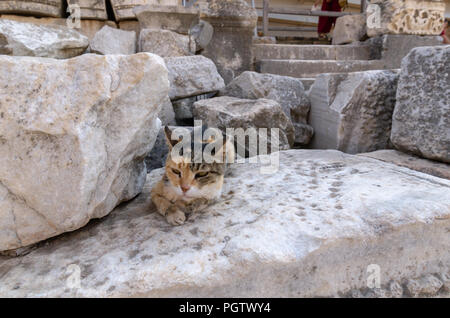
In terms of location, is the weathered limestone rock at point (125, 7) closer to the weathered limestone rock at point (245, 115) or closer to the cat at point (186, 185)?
the weathered limestone rock at point (245, 115)

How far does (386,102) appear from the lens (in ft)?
9.95

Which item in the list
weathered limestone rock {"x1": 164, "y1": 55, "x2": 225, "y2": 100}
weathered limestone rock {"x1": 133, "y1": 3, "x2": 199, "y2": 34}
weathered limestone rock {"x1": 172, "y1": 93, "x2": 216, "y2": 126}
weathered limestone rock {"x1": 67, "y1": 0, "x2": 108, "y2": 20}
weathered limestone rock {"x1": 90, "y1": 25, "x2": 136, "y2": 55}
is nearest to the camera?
weathered limestone rock {"x1": 164, "y1": 55, "x2": 225, "y2": 100}

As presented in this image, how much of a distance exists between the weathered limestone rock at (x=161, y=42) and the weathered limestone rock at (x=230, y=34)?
0.47 m

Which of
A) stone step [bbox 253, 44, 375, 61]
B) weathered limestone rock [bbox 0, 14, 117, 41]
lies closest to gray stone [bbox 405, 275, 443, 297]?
stone step [bbox 253, 44, 375, 61]

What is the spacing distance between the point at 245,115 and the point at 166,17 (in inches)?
78.7

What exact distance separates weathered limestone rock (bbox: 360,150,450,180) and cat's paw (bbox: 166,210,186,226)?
5.99 feet

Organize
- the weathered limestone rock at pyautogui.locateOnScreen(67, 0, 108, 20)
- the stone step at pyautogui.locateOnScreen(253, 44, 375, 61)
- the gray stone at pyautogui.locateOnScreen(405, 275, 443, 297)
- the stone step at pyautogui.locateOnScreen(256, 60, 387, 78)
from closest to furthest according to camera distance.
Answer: the gray stone at pyautogui.locateOnScreen(405, 275, 443, 297), the weathered limestone rock at pyautogui.locateOnScreen(67, 0, 108, 20), the stone step at pyautogui.locateOnScreen(256, 60, 387, 78), the stone step at pyautogui.locateOnScreen(253, 44, 375, 61)

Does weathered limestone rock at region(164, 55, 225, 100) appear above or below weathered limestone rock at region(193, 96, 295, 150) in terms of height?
above

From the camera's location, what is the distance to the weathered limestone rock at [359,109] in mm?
2990

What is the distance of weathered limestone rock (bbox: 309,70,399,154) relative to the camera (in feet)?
9.81

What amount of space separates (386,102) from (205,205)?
7.45ft

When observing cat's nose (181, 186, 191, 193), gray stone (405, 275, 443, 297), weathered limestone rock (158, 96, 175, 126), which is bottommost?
gray stone (405, 275, 443, 297)

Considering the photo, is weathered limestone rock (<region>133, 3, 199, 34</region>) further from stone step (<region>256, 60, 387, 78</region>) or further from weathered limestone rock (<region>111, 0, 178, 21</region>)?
stone step (<region>256, 60, 387, 78</region>)

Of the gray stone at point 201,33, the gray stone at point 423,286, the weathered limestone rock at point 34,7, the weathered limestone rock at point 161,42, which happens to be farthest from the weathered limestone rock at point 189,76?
the gray stone at point 423,286
